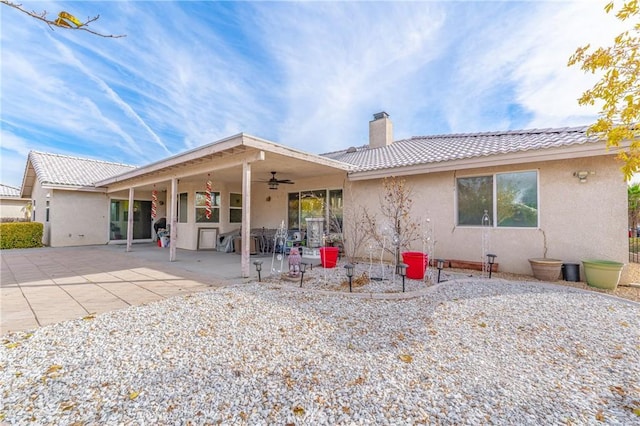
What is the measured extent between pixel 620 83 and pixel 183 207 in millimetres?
13143

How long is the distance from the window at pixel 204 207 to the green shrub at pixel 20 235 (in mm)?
7761

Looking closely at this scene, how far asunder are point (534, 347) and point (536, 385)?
79 cm

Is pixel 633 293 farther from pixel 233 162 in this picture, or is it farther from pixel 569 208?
pixel 233 162

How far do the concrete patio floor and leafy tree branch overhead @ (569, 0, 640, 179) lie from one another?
6.28 metres

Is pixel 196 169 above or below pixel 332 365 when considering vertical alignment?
above

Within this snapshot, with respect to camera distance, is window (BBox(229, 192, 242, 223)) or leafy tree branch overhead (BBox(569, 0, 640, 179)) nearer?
leafy tree branch overhead (BBox(569, 0, 640, 179))

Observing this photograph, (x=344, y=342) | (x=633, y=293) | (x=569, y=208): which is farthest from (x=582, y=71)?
(x=344, y=342)

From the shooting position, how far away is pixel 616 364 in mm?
2516

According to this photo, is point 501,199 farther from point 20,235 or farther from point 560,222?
point 20,235

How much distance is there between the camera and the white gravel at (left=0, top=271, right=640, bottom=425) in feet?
6.18

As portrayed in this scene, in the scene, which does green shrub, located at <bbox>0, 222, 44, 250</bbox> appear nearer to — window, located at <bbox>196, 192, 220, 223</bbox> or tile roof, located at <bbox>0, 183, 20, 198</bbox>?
window, located at <bbox>196, 192, 220, 223</bbox>

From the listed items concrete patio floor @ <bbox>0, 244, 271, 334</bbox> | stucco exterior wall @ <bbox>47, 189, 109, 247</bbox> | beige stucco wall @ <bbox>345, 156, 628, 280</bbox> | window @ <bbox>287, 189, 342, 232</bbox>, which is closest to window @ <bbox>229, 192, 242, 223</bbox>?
window @ <bbox>287, 189, 342, 232</bbox>

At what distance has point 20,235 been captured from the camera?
463 inches

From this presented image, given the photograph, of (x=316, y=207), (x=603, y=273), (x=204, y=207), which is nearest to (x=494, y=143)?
(x=603, y=273)
